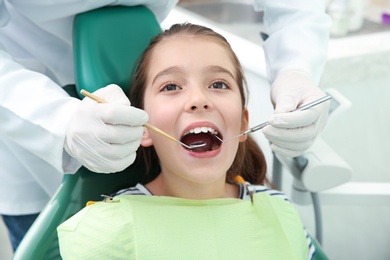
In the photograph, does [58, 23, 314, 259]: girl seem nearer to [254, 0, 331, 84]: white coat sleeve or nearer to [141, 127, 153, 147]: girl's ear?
[141, 127, 153, 147]: girl's ear

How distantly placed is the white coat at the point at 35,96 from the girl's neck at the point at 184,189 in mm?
203

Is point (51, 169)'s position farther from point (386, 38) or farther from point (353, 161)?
point (386, 38)

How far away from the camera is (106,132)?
1003 millimetres

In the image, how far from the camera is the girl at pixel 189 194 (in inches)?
42.5

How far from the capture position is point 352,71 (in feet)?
7.22

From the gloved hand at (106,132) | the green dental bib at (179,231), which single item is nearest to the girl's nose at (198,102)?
the gloved hand at (106,132)

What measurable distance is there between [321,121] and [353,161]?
124cm

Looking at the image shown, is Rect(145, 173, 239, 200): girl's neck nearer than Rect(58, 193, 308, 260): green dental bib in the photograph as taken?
No

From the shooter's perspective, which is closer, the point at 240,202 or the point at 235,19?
the point at 240,202

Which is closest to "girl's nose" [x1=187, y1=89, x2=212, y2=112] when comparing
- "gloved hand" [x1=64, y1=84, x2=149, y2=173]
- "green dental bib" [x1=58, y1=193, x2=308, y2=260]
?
"gloved hand" [x1=64, y1=84, x2=149, y2=173]

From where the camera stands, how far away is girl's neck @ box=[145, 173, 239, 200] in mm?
1224

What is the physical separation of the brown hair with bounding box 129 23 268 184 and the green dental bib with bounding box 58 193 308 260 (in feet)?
0.59

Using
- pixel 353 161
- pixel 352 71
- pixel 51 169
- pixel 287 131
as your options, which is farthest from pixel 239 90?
pixel 353 161

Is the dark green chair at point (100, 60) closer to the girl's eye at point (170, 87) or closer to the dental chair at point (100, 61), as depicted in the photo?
the dental chair at point (100, 61)
